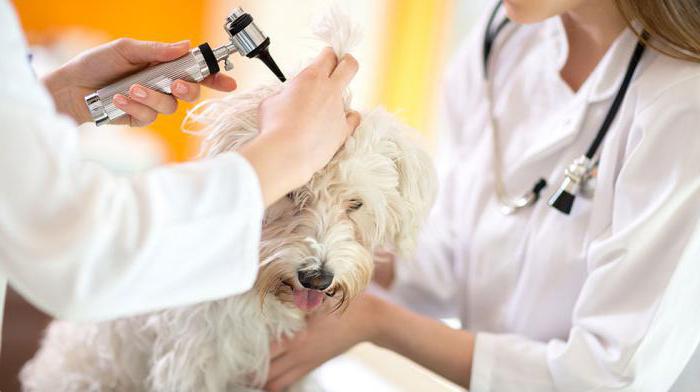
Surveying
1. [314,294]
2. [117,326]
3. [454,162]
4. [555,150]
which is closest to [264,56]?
[314,294]

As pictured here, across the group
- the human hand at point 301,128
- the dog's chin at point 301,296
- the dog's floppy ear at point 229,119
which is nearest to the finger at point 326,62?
the human hand at point 301,128

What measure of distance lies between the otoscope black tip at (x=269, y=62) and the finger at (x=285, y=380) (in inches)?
19.2

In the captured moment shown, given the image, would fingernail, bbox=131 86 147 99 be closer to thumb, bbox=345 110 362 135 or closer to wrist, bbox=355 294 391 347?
thumb, bbox=345 110 362 135

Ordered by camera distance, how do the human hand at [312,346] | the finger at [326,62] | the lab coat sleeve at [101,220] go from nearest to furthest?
the lab coat sleeve at [101,220] < the finger at [326,62] < the human hand at [312,346]

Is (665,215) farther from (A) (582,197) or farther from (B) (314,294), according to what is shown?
(B) (314,294)

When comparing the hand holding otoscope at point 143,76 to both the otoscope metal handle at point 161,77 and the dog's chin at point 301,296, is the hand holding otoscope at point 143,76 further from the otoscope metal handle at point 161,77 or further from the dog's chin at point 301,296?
the dog's chin at point 301,296

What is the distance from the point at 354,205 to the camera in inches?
45.2

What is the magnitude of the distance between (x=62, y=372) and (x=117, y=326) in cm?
14

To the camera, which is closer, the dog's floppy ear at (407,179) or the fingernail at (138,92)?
the fingernail at (138,92)

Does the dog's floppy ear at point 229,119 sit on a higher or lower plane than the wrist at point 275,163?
lower

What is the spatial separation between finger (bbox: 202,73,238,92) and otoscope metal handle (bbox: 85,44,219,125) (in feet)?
0.19

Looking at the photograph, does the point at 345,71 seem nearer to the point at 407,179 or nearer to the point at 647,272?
the point at 407,179

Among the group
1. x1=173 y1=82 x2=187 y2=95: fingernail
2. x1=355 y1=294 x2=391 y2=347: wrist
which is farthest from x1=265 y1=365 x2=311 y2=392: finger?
x1=173 y1=82 x2=187 y2=95: fingernail

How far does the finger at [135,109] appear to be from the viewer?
104cm
